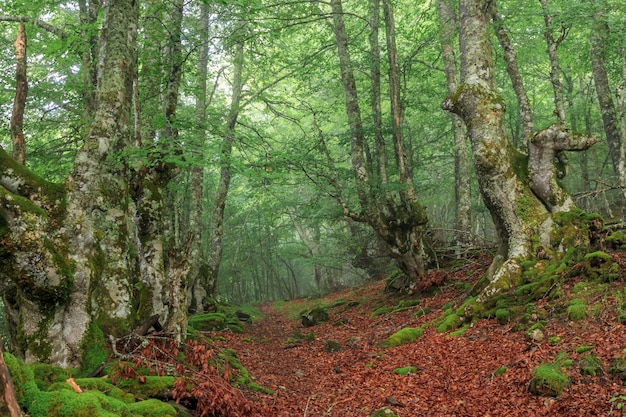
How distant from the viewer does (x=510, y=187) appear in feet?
28.7

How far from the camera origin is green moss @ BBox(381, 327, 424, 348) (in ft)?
28.5

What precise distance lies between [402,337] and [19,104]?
9.17 meters

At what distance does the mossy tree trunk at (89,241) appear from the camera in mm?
4895

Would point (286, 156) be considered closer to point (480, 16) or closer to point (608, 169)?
point (480, 16)

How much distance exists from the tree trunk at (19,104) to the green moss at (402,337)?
8.15 metres

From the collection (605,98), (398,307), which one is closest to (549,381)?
(398,307)

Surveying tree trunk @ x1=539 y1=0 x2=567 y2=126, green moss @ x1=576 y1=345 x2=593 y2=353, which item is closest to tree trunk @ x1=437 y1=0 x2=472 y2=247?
tree trunk @ x1=539 y1=0 x2=567 y2=126

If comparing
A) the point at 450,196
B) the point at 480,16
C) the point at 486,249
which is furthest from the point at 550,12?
the point at 450,196

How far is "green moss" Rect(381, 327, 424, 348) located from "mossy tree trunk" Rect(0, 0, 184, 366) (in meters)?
4.36

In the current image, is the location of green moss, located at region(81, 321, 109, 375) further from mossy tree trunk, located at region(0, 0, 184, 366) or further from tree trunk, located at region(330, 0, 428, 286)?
tree trunk, located at region(330, 0, 428, 286)

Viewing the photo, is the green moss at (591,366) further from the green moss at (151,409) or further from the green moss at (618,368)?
the green moss at (151,409)

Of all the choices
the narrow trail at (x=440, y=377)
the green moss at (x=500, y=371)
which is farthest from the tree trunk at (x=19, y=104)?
the green moss at (x=500, y=371)

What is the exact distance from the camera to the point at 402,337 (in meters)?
8.76

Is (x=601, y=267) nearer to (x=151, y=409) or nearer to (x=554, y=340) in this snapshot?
(x=554, y=340)
